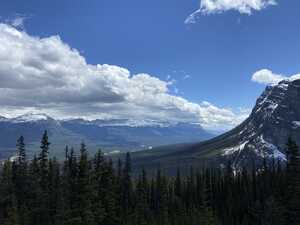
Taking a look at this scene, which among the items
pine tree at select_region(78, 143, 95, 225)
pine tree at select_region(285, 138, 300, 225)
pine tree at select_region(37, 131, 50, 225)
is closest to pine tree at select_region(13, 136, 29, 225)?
pine tree at select_region(37, 131, 50, 225)

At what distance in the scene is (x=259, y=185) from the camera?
499 feet

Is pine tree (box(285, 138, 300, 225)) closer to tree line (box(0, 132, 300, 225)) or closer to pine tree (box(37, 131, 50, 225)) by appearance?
tree line (box(0, 132, 300, 225))

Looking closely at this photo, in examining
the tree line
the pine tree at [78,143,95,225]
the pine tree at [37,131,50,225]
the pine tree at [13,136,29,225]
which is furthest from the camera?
the pine tree at [13,136,29,225]

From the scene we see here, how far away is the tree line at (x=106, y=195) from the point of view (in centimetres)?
5681

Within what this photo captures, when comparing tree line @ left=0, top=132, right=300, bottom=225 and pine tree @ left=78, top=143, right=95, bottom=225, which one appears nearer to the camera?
pine tree @ left=78, top=143, right=95, bottom=225

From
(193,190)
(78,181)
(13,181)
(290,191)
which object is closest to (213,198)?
(193,190)

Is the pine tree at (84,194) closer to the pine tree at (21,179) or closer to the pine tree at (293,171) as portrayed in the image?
the pine tree at (293,171)

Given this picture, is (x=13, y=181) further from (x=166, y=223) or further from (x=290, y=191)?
(x=290, y=191)

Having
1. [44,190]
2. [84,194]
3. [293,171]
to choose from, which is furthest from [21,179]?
[293,171]

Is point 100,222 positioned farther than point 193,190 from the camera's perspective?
No

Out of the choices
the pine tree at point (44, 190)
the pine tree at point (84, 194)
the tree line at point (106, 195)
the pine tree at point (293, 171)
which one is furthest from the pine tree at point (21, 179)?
the pine tree at point (293, 171)

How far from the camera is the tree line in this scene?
56.8 meters

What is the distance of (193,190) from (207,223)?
7109 centimetres

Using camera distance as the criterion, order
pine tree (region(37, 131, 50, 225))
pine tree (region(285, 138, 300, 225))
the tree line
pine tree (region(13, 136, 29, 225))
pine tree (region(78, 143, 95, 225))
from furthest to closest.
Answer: pine tree (region(13, 136, 29, 225))
pine tree (region(37, 131, 50, 225))
pine tree (region(285, 138, 300, 225))
the tree line
pine tree (region(78, 143, 95, 225))
